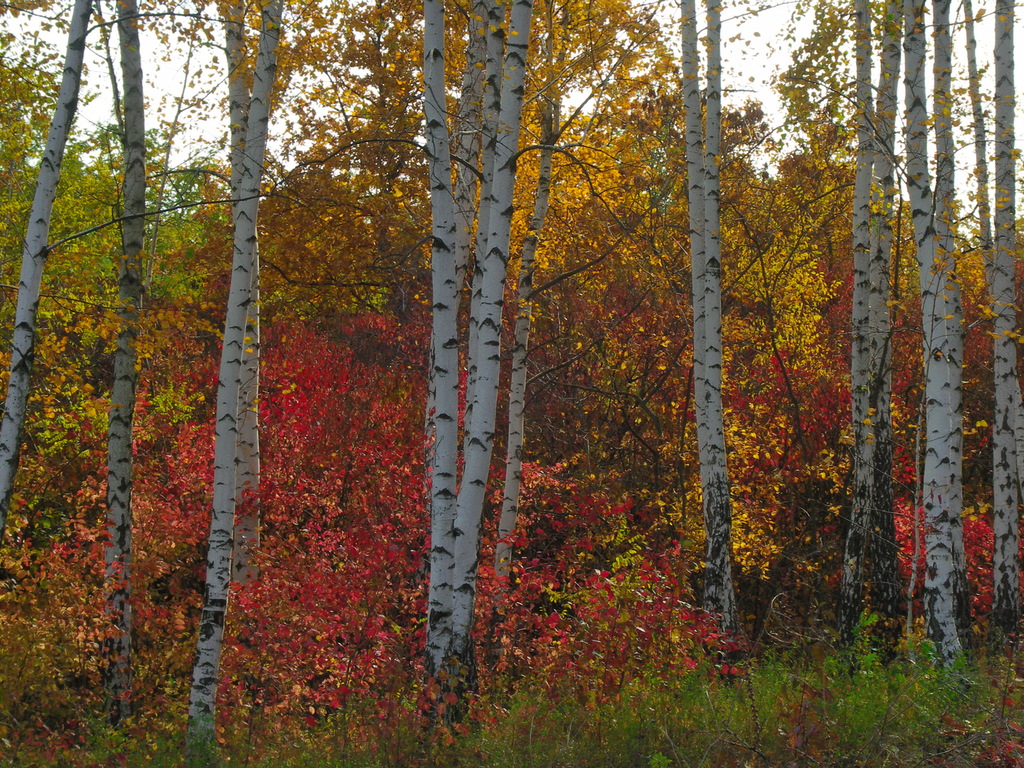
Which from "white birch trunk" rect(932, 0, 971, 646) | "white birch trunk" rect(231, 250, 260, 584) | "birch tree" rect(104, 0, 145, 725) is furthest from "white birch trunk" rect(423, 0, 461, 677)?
"white birch trunk" rect(932, 0, 971, 646)

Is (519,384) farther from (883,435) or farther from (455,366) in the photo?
(455,366)

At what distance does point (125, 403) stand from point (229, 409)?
1239 mm

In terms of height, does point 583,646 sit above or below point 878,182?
below

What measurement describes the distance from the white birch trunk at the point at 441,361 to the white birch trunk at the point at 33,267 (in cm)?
227

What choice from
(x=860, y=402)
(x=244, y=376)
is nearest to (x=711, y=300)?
(x=860, y=402)

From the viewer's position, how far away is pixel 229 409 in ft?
22.6

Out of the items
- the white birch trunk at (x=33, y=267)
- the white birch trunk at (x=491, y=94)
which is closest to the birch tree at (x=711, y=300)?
the white birch trunk at (x=491, y=94)

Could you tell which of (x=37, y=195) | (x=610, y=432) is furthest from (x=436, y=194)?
(x=610, y=432)

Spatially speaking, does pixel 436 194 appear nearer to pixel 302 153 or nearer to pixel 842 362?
pixel 302 153

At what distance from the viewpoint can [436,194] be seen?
19.4 ft

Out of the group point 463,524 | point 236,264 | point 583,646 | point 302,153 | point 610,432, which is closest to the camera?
point 463,524

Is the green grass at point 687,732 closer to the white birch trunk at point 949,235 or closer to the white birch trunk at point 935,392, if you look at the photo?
the white birch trunk at point 935,392

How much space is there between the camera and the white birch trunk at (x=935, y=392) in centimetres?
634

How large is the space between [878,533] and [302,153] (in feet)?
26.0
